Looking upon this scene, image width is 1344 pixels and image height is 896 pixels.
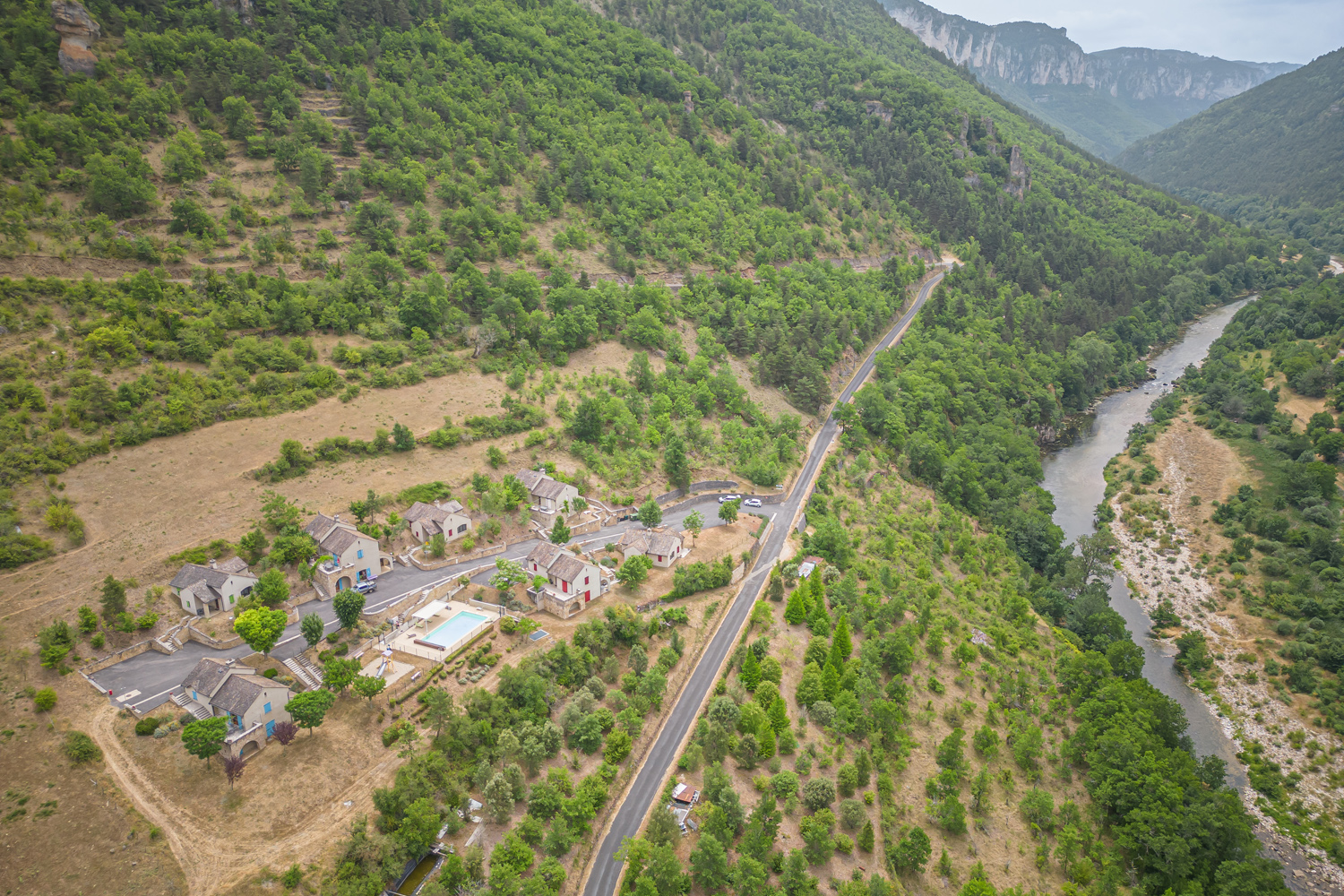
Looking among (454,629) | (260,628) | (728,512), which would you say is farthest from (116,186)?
(728,512)

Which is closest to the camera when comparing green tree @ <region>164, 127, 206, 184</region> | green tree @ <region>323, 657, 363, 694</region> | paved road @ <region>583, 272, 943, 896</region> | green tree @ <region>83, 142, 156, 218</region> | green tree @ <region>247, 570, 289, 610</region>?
paved road @ <region>583, 272, 943, 896</region>

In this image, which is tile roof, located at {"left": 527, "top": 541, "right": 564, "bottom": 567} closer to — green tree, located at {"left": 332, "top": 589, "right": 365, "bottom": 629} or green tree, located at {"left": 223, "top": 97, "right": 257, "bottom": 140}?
green tree, located at {"left": 332, "top": 589, "right": 365, "bottom": 629}

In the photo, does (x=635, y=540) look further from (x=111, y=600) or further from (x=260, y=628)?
(x=111, y=600)

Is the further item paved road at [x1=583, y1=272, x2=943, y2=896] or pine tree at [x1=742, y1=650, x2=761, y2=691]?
pine tree at [x1=742, y1=650, x2=761, y2=691]

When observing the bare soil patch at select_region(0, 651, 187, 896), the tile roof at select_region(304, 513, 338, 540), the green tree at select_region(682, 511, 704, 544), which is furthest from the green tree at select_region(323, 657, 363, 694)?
the green tree at select_region(682, 511, 704, 544)

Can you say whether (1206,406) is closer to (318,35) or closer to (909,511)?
(909,511)

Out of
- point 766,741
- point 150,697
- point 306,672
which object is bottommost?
point 766,741

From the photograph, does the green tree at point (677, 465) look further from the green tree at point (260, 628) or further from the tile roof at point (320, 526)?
the green tree at point (260, 628)
